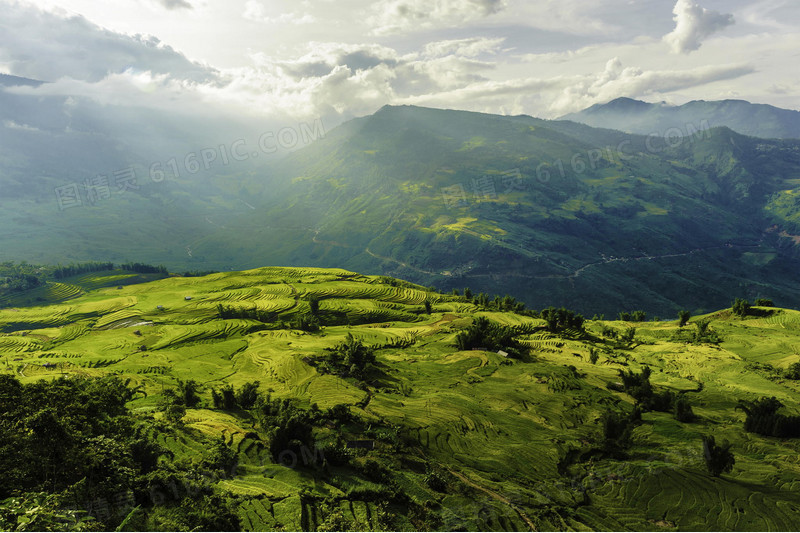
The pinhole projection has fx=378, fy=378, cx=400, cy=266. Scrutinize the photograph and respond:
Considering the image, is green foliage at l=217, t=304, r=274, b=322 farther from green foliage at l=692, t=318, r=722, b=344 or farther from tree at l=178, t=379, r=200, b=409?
green foliage at l=692, t=318, r=722, b=344

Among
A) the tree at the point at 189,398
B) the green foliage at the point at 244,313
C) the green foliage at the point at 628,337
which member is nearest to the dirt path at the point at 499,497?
the tree at the point at 189,398

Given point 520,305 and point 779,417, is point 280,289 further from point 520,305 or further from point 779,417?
point 779,417

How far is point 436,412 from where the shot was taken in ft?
150

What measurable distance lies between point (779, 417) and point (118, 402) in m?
67.4

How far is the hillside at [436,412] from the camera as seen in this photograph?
94.0 ft

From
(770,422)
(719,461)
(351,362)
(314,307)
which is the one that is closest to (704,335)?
(770,422)

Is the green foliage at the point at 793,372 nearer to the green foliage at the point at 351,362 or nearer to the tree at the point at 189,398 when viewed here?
the green foliage at the point at 351,362

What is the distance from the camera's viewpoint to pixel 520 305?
11675 centimetres

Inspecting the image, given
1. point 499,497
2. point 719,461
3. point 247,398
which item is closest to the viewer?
point 499,497

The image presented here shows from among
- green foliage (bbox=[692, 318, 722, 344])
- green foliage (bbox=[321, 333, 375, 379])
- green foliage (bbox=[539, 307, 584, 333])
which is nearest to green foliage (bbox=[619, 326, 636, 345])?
green foliage (bbox=[539, 307, 584, 333])

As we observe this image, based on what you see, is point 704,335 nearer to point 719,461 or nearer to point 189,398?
point 719,461

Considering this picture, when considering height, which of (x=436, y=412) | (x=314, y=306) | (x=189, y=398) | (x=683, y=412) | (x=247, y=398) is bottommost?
(x=683, y=412)

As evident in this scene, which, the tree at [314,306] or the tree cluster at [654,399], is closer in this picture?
the tree cluster at [654,399]

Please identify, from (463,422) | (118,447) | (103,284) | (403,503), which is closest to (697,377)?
(463,422)
